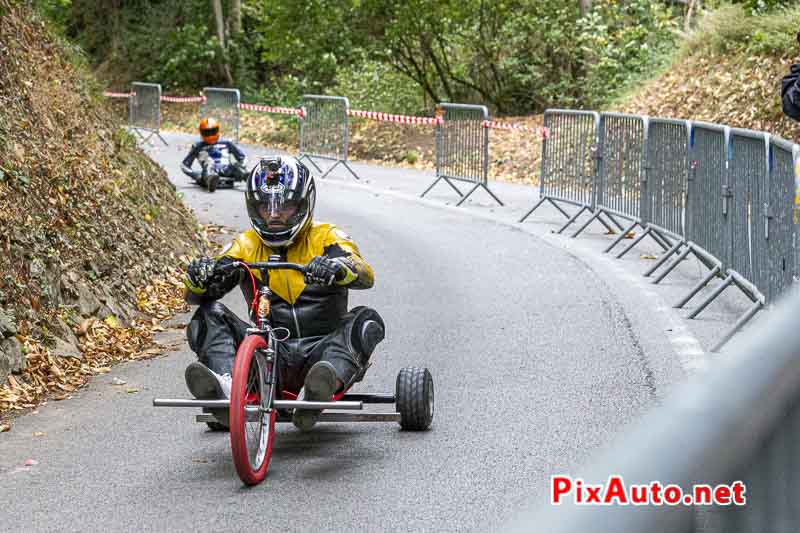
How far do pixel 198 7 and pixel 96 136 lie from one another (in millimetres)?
33678

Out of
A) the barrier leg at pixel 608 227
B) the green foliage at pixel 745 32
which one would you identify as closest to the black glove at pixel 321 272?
the barrier leg at pixel 608 227

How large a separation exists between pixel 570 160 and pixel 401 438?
10.7 meters

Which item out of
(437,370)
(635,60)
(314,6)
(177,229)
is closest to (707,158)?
(437,370)

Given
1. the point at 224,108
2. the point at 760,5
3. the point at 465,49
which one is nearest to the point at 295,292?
the point at 760,5

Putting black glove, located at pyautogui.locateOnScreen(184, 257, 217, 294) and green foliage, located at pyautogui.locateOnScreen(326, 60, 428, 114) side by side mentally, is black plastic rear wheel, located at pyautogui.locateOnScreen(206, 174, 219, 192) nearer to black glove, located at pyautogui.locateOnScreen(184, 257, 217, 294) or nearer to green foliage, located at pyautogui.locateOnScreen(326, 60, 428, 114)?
green foliage, located at pyautogui.locateOnScreen(326, 60, 428, 114)

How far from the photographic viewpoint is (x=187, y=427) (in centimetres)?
787

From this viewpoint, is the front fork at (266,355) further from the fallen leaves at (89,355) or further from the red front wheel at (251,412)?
the fallen leaves at (89,355)

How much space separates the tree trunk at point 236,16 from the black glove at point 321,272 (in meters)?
41.0

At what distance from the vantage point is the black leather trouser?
6.93 meters

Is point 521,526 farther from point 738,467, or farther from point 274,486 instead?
point 274,486

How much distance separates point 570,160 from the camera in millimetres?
17656

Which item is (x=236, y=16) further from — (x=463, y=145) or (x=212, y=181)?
(x=463, y=145)

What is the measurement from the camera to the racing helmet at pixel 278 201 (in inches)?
276

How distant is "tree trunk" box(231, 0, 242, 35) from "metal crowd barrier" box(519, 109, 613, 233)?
29494mm
